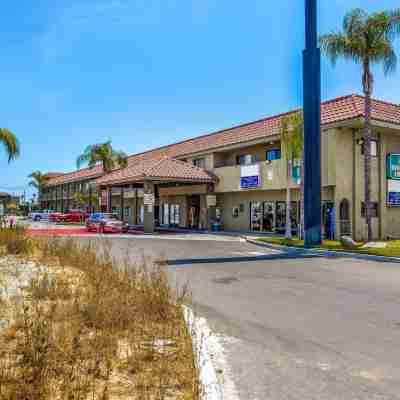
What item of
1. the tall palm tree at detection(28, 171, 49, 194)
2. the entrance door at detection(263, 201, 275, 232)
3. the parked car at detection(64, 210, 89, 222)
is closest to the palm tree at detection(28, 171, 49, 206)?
the tall palm tree at detection(28, 171, 49, 194)

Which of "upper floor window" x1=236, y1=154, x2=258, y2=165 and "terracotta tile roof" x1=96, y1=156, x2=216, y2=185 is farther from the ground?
"upper floor window" x1=236, y1=154, x2=258, y2=165

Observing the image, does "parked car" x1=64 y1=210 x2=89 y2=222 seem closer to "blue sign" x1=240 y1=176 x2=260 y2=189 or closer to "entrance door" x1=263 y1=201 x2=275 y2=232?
"blue sign" x1=240 y1=176 x2=260 y2=189

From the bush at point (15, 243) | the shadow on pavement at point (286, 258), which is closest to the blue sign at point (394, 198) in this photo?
the shadow on pavement at point (286, 258)

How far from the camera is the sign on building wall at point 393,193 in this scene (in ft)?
85.5

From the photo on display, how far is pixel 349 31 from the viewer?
21.3m

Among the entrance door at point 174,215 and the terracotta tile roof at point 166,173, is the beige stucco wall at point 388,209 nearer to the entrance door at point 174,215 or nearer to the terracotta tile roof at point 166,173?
the terracotta tile roof at point 166,173

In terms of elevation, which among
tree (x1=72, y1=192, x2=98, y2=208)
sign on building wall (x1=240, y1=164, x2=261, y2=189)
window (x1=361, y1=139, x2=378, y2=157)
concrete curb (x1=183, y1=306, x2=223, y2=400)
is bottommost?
concrete curb (x1=183, y1=306, x2=223, y2=400)

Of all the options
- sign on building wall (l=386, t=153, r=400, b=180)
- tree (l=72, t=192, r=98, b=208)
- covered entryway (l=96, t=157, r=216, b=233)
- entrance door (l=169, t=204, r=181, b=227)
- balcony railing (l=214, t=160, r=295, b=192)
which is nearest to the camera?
sign on building wall (l=386, t=153, r=400, b=180)

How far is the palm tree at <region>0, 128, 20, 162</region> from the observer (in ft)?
59.1

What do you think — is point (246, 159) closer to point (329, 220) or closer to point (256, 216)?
point (256, 216)

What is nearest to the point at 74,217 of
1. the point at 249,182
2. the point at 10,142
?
the point at 249,182

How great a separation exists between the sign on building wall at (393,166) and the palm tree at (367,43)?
17.5 feet

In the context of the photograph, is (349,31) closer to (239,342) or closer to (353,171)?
(353,171)

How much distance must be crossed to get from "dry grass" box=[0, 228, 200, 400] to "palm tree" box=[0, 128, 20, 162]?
1260cm
